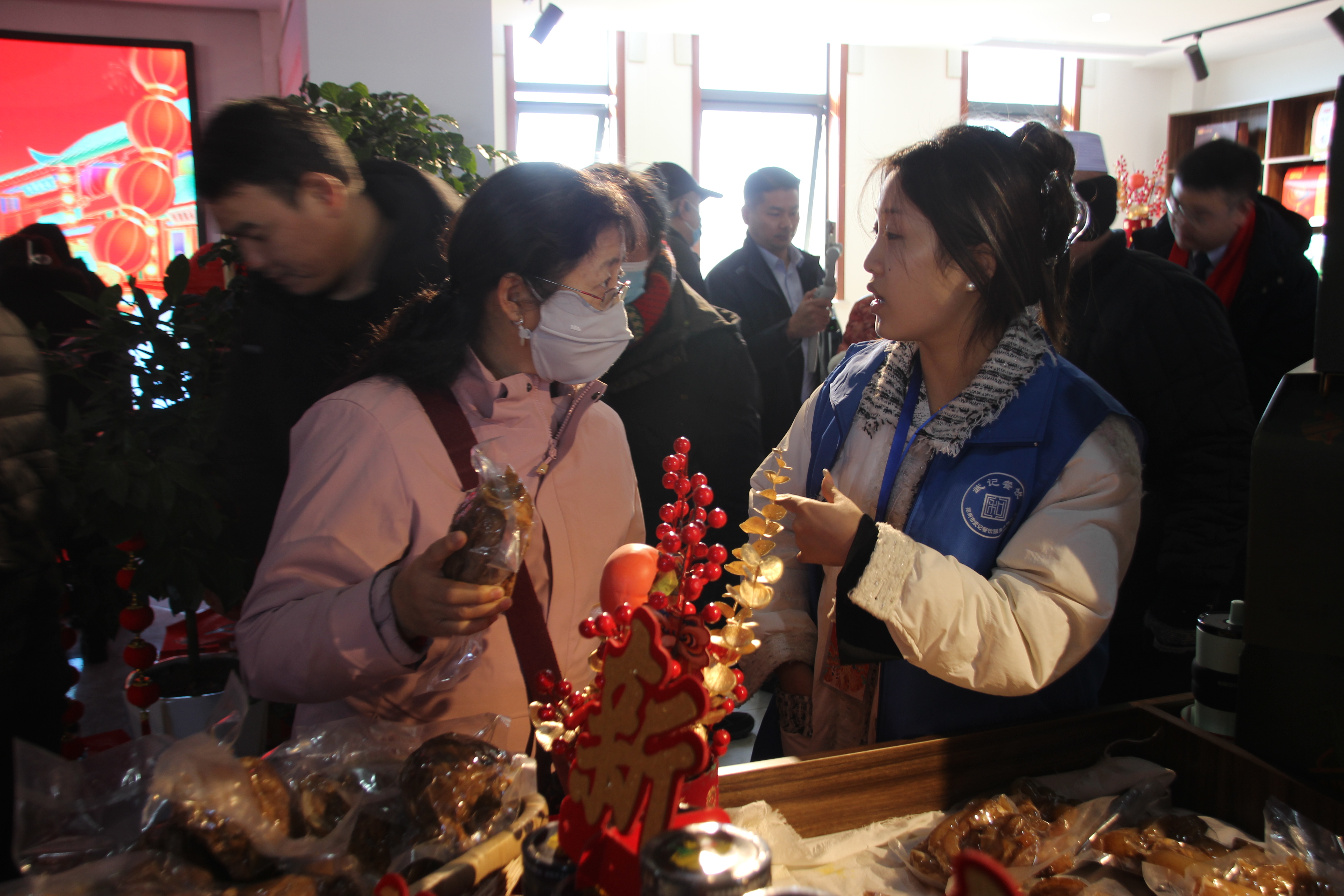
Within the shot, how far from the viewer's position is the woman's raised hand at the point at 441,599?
0.84m

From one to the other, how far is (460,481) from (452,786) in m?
0.46

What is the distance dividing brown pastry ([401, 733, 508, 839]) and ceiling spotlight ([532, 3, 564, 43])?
5.06 meters

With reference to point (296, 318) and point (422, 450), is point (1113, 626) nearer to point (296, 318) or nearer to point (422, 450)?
point (422, 450)

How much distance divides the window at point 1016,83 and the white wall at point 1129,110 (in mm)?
312

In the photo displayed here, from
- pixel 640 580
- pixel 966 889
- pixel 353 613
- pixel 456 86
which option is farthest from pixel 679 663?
pixel 456 86

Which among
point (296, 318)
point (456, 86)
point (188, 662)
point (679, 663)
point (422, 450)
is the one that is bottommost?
Answer: point (188, 662)

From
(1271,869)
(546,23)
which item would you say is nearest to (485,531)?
(1271,869)

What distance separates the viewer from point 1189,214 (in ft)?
9.23

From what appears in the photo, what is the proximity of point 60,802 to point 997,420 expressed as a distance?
1.16 metres

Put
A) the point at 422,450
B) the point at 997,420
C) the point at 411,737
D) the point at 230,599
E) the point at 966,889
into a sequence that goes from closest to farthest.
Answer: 1. the point at 966,889
2. the point at 411,737
3. the point at 422,450
4. the point at 997,420
5. the point at 230,599

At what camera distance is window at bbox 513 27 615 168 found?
765 centimetres

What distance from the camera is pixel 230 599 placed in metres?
2.33

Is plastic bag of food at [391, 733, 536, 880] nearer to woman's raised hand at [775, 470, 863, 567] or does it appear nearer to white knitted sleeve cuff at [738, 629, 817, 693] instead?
woman's raised hand at [775, 470, 863, 567]

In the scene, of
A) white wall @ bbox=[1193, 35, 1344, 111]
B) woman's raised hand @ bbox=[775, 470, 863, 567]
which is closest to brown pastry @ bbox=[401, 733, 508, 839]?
woman's raised hand @ bbox=[775, 470, 863, 567]
